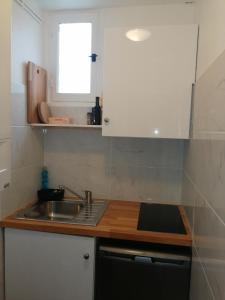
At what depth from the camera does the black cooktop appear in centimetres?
148

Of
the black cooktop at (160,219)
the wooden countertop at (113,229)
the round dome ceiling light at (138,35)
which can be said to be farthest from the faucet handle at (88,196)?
the round dome ceiling light at (138,35)

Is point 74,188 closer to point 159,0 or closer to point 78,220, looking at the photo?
point 78,220

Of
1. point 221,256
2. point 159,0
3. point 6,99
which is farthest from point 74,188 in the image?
point 159,0

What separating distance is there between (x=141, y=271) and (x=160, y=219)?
383 mm

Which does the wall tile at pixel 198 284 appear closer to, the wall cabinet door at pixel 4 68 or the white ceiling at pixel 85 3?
the wall cabinet door at pixel 4 68

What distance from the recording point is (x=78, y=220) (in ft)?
5.06

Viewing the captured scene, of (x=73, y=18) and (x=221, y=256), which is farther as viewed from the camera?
(x=73, y=18)

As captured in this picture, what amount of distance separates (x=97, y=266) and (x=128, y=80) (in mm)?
1181

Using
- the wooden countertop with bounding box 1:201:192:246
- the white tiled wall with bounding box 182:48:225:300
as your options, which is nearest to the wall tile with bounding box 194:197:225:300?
the white tiled wall with bounding box 182:48:225:300

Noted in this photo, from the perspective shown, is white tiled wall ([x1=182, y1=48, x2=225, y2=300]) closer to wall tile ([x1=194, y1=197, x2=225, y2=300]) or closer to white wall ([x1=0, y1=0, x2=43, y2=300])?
wall tile ([x1=194, y1=197, x2=225, y2=300])

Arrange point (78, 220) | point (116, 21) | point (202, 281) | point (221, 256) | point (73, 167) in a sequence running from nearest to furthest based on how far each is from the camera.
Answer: point (221, 256), point (202, 281), point (78, 220), point (116, 21), point (73, 167)

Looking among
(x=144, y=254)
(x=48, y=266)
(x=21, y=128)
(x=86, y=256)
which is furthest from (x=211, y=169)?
Result: (x=21, y=128)

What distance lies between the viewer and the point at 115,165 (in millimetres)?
1993

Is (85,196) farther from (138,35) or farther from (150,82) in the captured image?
(138,35)
